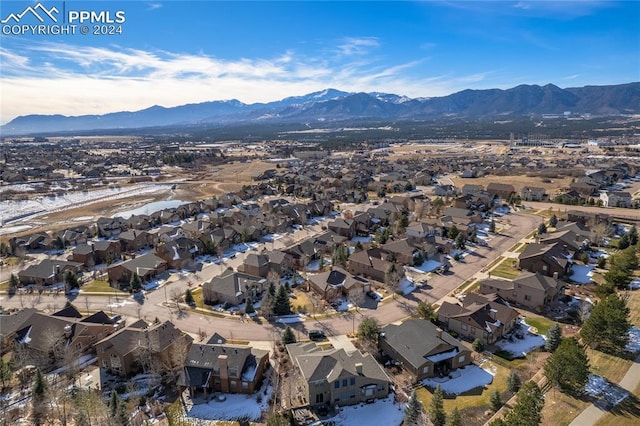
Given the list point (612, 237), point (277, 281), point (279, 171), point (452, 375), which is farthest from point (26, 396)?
point (279, 171)

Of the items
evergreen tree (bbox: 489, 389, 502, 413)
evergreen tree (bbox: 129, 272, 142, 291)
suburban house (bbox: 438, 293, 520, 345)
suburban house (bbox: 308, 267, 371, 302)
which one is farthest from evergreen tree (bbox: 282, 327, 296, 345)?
evergreen tree (bbox: 129, 272, 142, 291)

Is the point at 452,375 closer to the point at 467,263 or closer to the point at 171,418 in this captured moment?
the point at 171,418

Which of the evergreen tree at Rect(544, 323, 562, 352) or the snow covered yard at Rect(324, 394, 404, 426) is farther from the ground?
the evergreen tree at Rect(544, 323, 562, 352)

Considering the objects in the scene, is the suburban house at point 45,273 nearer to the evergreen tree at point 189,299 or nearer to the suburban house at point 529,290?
the evergreen tree at point 189,299

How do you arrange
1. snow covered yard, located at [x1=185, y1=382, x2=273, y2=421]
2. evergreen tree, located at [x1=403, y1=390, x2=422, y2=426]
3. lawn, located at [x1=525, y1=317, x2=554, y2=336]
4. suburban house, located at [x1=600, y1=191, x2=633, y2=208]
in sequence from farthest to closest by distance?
suburban house, located at [x1=600, y1=191, x2=633, y2=208] < lawn, located at [x1=525, y1=317, x2=554, y2=336] < snow covered yard, located at [x1=185, y1=382, x2=273, y2=421] < evergreen tree, located at [x1=403, y1=390, x2=422, y2=426]

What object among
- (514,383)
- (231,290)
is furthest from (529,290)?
(231,290)

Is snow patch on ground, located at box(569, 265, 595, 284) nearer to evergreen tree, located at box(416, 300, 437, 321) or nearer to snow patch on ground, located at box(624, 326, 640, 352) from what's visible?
snow patch on ground, located at box(624, 326, 640, 352)

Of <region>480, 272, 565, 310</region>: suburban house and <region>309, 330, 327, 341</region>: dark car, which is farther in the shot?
<region>480, 272, 565, 310</region>: suburban house
